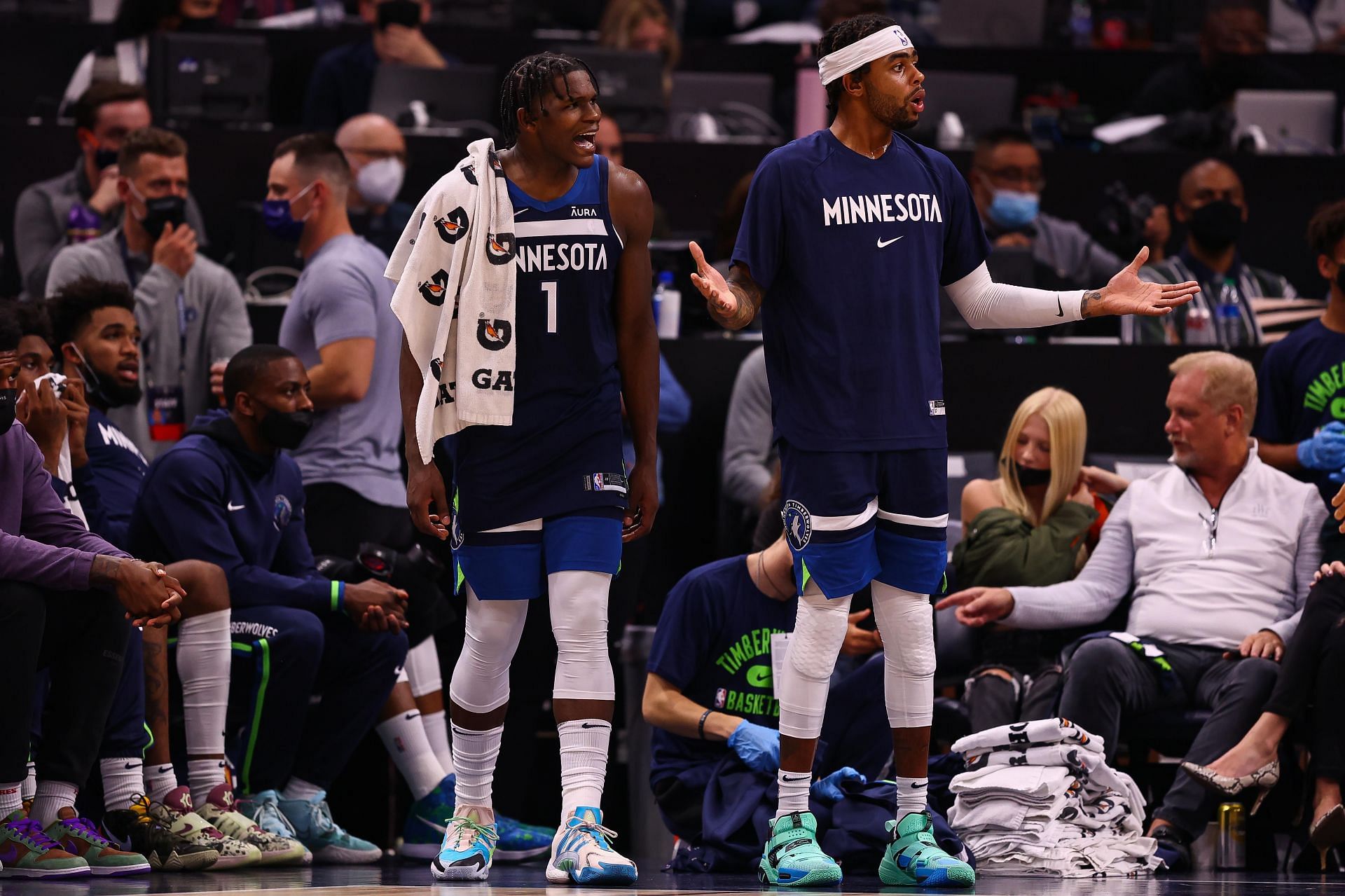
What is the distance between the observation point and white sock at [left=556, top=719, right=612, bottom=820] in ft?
11.2

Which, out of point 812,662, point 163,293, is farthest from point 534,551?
point 163,293

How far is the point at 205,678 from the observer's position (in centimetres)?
420

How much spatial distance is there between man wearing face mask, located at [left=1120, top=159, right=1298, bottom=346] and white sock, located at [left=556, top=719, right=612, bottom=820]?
3264 millimetres

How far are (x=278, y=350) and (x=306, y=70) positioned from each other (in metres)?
4.36

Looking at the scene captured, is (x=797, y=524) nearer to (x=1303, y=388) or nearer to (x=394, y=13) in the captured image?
(x=1303, y=388)

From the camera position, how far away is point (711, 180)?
762 cm

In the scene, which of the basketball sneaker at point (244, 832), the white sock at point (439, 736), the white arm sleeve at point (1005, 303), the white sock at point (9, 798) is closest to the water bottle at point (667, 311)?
the white sock at point (439, 736)

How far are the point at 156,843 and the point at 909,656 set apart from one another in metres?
1.72

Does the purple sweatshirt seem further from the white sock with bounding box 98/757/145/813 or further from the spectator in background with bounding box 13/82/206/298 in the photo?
the spectator in background with bounding box 13/82/206/298

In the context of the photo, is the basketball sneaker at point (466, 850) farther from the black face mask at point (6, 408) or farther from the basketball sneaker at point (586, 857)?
the black face mask at point (6, 408)

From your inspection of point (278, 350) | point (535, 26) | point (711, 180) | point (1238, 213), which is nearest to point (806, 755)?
point (278, 350)

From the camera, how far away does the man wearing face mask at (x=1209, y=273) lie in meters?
6.30

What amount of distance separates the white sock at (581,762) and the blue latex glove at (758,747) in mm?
639

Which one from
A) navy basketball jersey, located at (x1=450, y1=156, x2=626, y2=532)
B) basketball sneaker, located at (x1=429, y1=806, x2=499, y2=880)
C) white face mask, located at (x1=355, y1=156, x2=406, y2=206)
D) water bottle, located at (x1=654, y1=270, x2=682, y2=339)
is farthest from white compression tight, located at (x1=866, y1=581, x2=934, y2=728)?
white face mask, located at (x1=355, y1=156, x2=406, y2=206)
